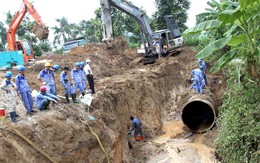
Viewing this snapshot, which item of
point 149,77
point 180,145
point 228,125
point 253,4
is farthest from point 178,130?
point 253,4

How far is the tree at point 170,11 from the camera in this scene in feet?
103

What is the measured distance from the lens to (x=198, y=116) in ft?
49.8

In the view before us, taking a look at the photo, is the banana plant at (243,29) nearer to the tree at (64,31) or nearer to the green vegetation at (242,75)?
the green vegetation at (242,75)

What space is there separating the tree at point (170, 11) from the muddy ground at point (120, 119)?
412 inches

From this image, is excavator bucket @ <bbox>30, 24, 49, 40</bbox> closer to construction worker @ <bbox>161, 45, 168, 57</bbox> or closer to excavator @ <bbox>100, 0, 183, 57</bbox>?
excavator @ <bbox>100, 0, 183, 57</bbox>

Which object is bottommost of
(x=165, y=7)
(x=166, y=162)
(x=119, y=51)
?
(x=166, y=162)

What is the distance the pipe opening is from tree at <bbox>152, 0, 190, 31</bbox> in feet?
59.6

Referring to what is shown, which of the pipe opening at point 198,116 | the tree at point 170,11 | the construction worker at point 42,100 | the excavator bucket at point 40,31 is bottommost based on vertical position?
the pipe opening at point 198,116


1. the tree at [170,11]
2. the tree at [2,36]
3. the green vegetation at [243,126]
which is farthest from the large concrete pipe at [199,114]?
the tree at [2,36]

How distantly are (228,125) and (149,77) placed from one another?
9.45m

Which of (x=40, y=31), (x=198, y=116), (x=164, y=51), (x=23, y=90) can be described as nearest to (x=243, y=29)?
(x=23, y=90)

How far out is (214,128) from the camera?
1309 centimetres

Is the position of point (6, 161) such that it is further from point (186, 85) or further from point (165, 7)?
point (165, 7)

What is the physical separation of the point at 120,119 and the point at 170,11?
21.5m
